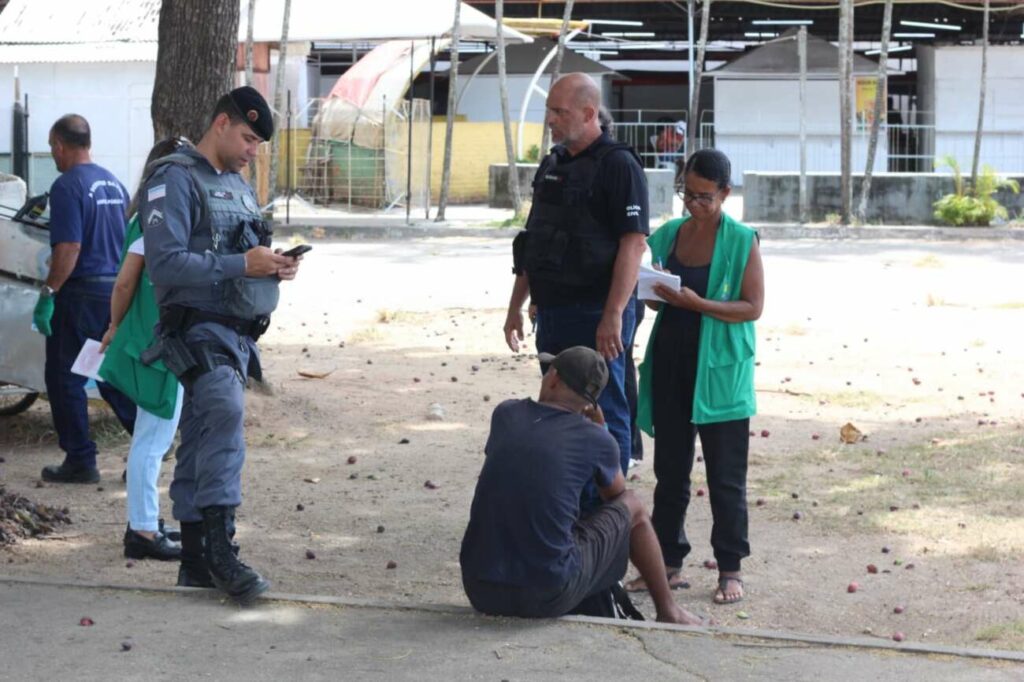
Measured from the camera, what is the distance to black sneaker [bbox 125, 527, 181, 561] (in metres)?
6.02

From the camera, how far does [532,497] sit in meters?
4.71

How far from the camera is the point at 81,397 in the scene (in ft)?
24.5

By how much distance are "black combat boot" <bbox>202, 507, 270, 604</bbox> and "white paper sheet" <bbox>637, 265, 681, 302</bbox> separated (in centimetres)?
171

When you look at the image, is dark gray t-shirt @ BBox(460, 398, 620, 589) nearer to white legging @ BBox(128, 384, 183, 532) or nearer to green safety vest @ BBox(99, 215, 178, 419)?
green safety vest @ BBox(99, 215, 178, 419)

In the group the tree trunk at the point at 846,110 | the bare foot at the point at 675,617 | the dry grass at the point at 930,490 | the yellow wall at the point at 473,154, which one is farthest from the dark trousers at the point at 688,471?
the yellow wall at the point at 473,154

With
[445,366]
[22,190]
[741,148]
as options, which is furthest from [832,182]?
[22,190]

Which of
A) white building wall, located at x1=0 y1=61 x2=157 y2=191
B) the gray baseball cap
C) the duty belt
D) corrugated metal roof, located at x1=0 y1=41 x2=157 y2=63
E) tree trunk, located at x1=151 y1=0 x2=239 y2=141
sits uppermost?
corrugated metal roof, located at x1=0 y1=41 x2=157 y2=63

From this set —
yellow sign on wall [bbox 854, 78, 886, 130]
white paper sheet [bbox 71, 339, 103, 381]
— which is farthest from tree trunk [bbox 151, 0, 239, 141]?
yellow sign on wall [bbox 854, 78, 886, 130]

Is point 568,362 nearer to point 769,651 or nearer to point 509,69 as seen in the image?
point 769,651

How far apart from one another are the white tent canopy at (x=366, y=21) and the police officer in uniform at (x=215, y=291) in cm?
1830

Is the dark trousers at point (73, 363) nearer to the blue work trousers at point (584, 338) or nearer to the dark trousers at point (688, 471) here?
the blue work trousers at point (584, 338)

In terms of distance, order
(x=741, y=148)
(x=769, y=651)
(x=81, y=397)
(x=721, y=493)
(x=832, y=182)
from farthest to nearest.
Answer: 1. (x=741, y=148)
2. (x=832, y=182)
3. (x=81, y=397)
4. (x=721, y=493)
5. (x=769, y=651)

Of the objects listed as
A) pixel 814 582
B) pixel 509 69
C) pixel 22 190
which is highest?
pixel 509 69

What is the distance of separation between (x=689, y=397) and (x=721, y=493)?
1.28 feet
